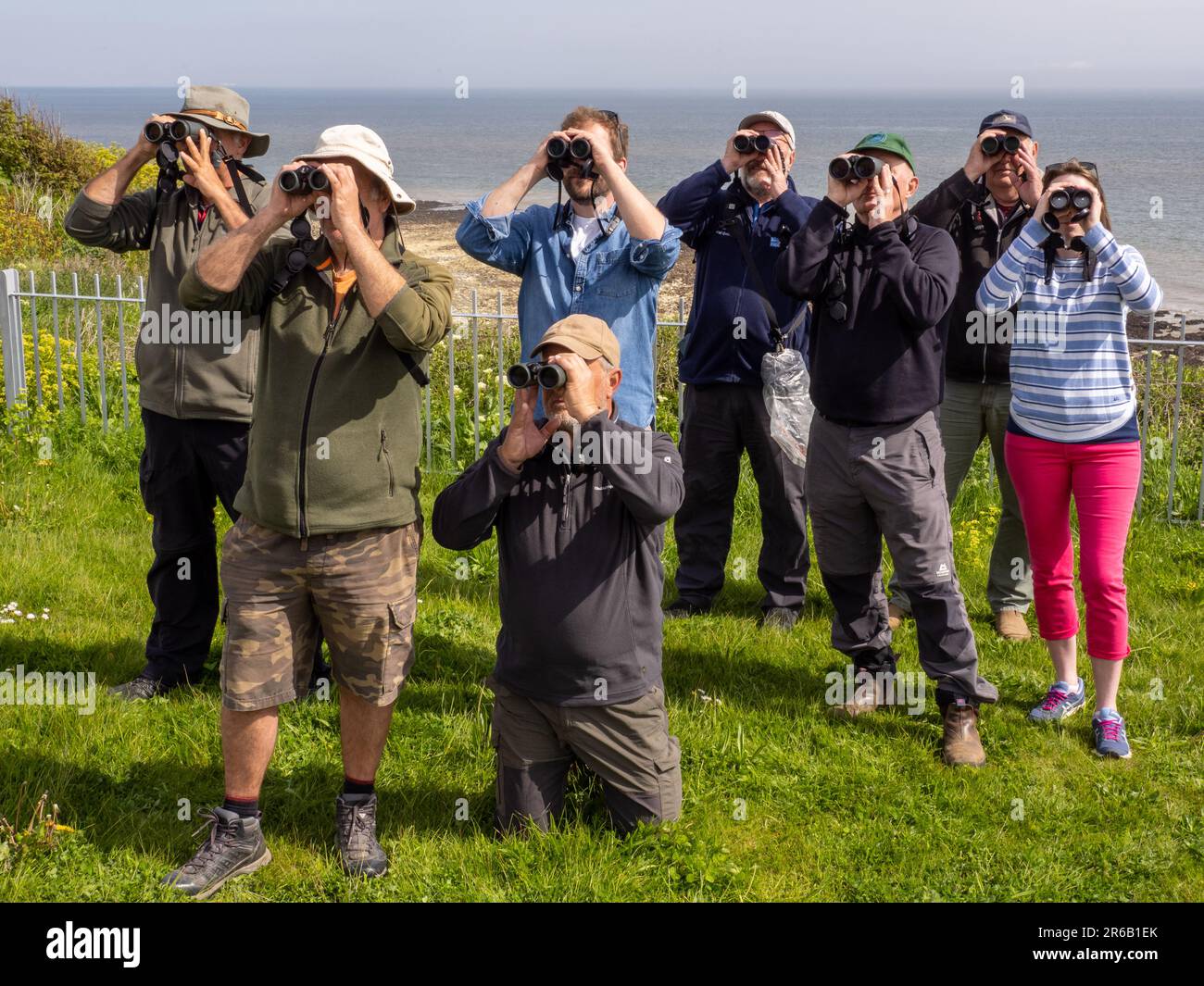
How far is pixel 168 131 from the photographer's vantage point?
416cm

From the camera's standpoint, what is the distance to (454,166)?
5259 cm

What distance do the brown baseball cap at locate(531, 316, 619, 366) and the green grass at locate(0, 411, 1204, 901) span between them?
1.46 metres

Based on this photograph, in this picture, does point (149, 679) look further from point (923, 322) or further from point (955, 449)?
Answer: point (955, 449)

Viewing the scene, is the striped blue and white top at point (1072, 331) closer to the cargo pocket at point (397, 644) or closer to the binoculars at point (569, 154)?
the binoculars at point (569, 154)

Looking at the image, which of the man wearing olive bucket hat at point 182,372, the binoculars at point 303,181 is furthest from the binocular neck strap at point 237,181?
the binoculars at point 303,181

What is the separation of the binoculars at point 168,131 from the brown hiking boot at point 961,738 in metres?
3.37

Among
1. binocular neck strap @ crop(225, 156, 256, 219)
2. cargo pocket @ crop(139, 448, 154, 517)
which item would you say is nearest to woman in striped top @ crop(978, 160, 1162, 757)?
binocular neck strap @ crop(225, 156, 256, 219)

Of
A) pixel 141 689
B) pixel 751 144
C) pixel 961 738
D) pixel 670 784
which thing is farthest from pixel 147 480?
pixel 961 738

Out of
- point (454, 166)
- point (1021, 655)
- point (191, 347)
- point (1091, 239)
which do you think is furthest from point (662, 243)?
point (454, 166)

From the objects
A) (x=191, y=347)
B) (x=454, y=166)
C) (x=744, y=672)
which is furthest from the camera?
(x=454, y=166)

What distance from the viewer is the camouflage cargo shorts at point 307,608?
355cm

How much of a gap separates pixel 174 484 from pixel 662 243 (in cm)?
216

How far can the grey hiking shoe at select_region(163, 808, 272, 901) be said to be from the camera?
3.55 m

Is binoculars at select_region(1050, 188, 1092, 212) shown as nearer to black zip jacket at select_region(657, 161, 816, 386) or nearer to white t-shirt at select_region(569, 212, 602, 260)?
black zip jacket at select_region(657, 161, 816, 386)
